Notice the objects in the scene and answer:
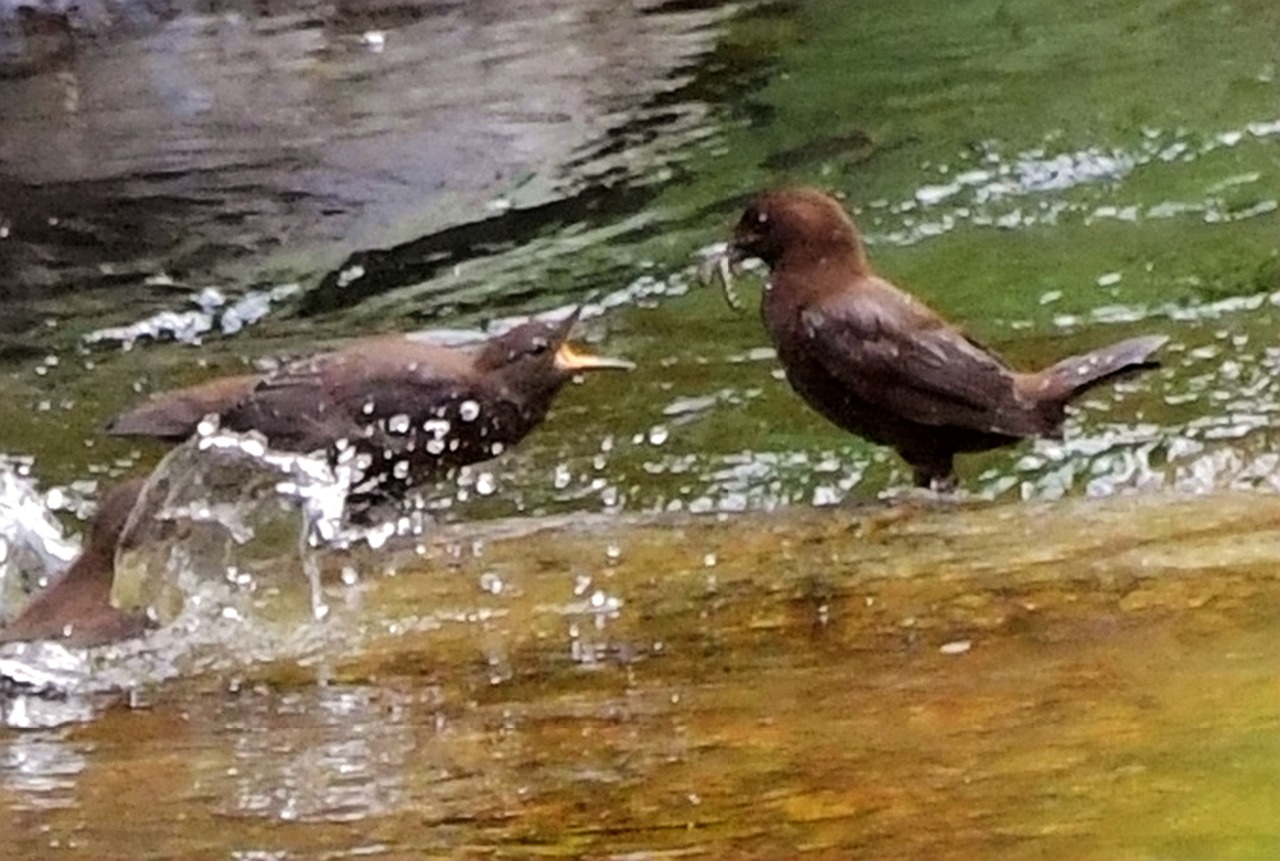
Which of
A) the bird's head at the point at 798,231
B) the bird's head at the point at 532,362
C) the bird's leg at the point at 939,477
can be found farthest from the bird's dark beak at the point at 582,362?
the bird's leg at the point at 939,477

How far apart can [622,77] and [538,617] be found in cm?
60

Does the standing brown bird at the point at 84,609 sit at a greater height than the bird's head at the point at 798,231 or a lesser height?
lesser

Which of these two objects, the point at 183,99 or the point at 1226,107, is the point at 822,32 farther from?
the point at 183,99

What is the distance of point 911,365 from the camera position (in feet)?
4.80

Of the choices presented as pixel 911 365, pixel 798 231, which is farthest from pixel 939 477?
pixel 798 231

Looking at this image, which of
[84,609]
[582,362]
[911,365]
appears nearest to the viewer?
[84,609]

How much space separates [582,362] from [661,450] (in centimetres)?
10

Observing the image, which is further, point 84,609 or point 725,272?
point 725,272

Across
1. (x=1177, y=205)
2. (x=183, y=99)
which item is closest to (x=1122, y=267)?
(x=1177, y=205)

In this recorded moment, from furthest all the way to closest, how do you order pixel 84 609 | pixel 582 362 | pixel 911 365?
pixel 582 362 → pixel 911 365 → pixel 84 609

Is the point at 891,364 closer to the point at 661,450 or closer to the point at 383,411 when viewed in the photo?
the point at 661,450

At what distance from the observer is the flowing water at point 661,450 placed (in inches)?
43.4

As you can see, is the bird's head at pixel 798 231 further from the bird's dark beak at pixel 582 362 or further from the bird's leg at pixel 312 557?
the bird's leg at pixel 312 557

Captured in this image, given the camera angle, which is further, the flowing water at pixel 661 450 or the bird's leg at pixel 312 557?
the bird's leg at pixel 312 557
